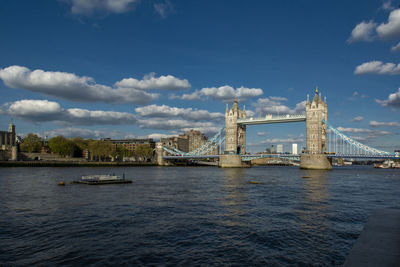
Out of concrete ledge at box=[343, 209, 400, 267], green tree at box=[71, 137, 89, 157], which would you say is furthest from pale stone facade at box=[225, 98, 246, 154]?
concrete ledge at box=[343, 209, 400, 267]

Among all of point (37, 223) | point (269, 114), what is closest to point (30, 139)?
point (269, 114)

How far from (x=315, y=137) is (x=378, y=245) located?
92.1 m

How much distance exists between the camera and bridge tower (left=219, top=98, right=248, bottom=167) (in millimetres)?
111000

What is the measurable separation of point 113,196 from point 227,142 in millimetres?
91580

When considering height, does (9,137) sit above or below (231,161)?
above

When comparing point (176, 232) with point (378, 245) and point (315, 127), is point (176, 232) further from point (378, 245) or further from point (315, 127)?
point (315, 127)

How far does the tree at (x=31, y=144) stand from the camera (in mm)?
124250

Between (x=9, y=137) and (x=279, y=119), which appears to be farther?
(x=9, y=137)

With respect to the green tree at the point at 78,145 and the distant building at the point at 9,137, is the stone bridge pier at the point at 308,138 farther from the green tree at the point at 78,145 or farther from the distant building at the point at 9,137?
the distant building at the point at 9,137

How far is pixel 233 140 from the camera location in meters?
116

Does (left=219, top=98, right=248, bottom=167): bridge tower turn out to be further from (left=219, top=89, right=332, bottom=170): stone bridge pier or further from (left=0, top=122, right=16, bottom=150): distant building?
(left=0, top=122, right=16, bottom=150): distant building

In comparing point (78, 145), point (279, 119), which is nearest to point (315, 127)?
point (279, 119)

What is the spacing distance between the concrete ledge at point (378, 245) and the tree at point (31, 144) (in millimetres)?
133120

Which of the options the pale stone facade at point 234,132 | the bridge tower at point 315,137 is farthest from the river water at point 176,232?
the pale stone facade at point 234,132
